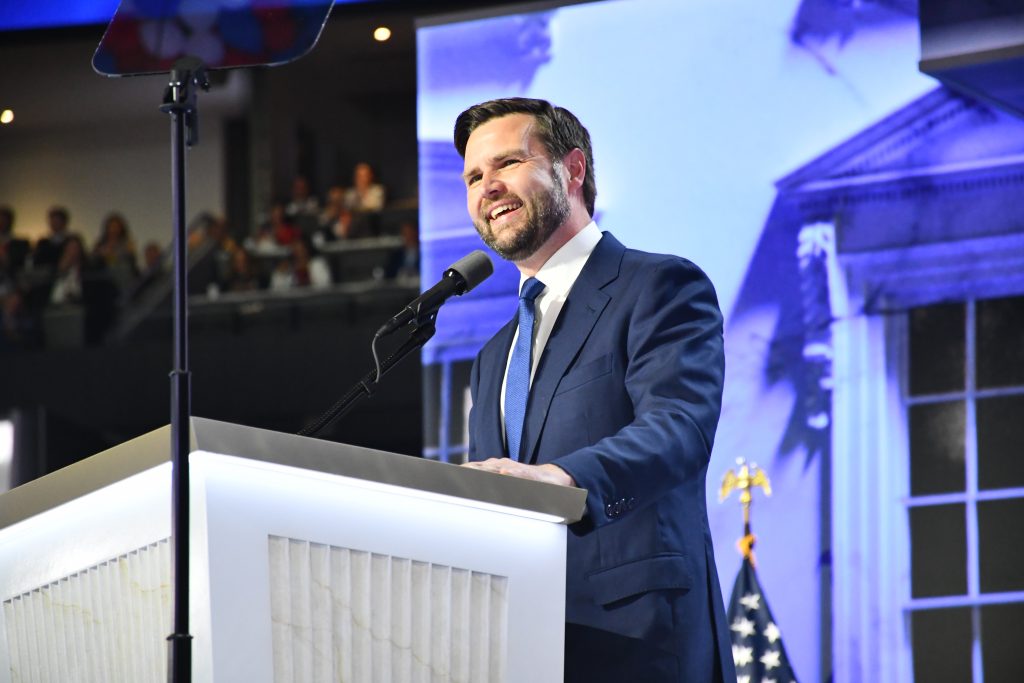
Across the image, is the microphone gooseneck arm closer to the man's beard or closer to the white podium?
the man's beard

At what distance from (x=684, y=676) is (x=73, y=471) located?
853 mm

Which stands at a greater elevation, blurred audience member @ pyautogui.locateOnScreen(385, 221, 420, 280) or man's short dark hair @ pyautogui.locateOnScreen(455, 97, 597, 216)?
blurred audience member @ pyautogui.locateOnScreen(385, 221, 420, 280)

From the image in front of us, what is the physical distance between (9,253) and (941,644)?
8.72 meters

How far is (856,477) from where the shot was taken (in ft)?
11.4

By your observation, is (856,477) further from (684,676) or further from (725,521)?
(684,676)

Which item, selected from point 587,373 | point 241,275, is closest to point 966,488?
point 587,373

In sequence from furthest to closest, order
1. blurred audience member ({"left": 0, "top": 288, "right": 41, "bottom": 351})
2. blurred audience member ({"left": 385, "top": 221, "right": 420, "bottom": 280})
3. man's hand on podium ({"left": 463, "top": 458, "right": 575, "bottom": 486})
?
blurred audience member ({"left": 0, "top": 288, "right": 41, "bottom": 351}), blurred audience member ({"left": 385, "top": 221, "right": 420, "bottom": 280}), man's hand on podium ({"left": 463, "top": 458, "right": 575, "bottom": 486})

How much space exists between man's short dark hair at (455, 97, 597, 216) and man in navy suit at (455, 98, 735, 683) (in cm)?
8

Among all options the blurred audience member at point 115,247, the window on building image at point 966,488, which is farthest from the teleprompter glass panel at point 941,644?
the blurred audience member at point 115,247

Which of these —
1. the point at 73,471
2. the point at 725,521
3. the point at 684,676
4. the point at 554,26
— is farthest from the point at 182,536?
the point at 554,26

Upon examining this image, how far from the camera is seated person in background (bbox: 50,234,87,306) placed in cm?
1034

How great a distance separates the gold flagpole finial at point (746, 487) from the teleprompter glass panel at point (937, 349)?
0.43m

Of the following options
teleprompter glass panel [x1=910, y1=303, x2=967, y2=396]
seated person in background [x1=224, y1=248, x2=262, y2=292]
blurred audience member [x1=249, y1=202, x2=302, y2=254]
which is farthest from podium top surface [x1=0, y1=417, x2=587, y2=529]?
blurred audience member [x1=249, y1=202, x2=302, y2=254]

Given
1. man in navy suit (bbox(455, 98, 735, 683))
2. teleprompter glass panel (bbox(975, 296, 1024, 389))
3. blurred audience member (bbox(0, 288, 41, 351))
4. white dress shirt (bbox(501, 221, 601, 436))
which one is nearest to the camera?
man in navy suit (bbox(455, 98, 735, 683))
